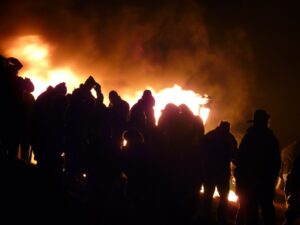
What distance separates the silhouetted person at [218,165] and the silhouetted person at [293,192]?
1.22 m

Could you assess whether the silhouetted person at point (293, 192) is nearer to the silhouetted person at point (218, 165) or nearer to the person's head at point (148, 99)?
the silhouetted person at point (218, 165)

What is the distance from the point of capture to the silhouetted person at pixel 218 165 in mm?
9227

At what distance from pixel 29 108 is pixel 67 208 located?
15.2 ft

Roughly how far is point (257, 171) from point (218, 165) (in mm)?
1108

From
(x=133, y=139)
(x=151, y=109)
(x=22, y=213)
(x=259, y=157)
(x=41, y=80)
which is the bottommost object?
(x=22, y=213)

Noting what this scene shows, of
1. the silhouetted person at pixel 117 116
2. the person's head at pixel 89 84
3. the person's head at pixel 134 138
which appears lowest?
the person's head at pixel 134 138

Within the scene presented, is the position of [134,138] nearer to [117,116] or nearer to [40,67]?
[117,116]

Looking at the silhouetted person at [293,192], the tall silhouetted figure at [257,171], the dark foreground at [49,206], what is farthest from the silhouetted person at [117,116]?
the silhouetted person at [293,192]

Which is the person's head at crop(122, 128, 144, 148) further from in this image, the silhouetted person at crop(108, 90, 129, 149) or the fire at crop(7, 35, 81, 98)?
the fire at crop(7, 35, 81, 98)

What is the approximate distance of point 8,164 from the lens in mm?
8820

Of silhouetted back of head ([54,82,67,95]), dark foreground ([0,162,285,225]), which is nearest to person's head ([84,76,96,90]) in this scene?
silhouetted back of head ([54,82,67,95])

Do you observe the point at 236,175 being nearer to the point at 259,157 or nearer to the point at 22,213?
the point at 259,157

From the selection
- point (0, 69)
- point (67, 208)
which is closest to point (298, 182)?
point (67, 208)

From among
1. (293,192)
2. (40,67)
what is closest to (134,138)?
(293,192)
